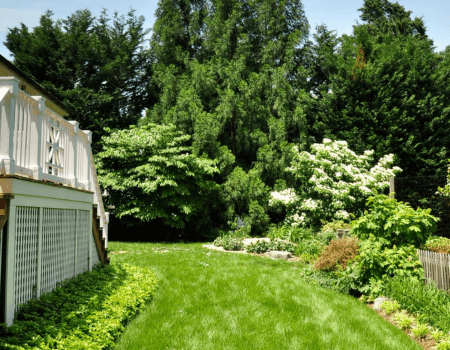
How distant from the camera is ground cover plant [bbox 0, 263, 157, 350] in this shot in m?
3.51

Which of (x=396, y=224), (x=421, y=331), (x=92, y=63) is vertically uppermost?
(x=92, y=63)

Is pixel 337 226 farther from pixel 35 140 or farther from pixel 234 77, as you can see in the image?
pixel 35 140

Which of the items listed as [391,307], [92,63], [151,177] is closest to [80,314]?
[391,307]

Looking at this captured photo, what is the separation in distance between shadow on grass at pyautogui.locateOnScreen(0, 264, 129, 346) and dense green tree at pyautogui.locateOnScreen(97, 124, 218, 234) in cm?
886

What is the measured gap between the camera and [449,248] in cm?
736

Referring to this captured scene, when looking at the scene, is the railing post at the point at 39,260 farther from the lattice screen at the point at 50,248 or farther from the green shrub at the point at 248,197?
the green shrub at the point at 248,197

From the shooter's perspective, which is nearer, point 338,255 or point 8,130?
point 8,130

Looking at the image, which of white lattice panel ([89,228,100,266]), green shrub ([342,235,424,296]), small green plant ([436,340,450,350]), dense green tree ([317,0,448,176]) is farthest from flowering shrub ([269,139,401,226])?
small green plant ([436,340,450,350])

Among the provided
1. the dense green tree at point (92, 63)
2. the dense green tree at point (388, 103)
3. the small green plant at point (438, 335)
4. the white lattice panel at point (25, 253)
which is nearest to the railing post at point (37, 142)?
the white lattice panel at point (25, 253)

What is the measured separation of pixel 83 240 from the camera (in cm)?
643

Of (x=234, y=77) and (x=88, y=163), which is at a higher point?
(x=234, y=77)

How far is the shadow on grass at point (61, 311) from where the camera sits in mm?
3506

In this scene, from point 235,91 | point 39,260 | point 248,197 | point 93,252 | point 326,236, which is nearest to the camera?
point 39,260

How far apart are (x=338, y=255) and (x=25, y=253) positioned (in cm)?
589
